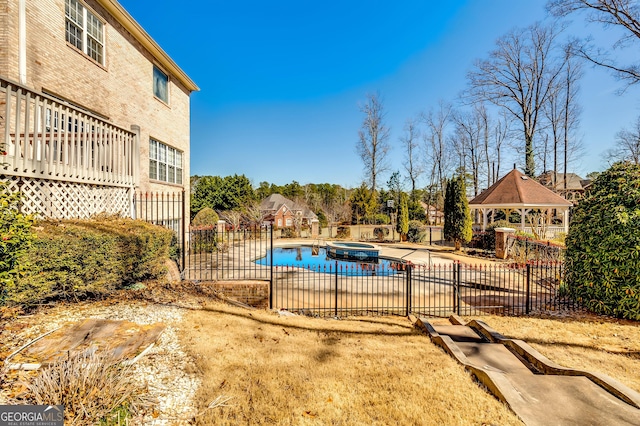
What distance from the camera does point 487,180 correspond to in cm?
3456

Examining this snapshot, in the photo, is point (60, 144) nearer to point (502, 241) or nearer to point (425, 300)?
point (425, 300)

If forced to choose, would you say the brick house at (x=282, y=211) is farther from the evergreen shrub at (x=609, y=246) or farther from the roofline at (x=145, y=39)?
the evergreen shrub at (x=609, y=246)

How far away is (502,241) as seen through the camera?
1473cm

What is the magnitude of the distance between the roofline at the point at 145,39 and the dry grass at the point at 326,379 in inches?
423

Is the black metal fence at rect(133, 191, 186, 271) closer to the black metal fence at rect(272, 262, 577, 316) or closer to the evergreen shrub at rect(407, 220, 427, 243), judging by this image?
the black metal fence at rect(272, 262, 577, 316)

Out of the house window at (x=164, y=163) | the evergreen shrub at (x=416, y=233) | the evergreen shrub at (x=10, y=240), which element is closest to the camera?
the evergreen shrub at (x=10, y=240)

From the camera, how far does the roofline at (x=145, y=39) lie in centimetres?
937

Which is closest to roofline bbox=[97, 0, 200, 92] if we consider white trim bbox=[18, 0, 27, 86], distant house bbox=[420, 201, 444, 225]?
white trim bbox=[18, 0, 27, 86]

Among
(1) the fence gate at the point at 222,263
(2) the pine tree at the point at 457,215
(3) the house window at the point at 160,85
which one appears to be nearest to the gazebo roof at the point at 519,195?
(2) the pine tree at the point at 457,215

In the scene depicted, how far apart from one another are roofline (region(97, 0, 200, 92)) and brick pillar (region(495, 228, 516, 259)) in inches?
717

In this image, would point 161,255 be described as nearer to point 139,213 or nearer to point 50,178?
point 50,178

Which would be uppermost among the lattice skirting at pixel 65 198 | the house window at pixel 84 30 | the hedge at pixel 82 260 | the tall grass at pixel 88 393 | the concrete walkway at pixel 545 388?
the house window at pixel 84 30

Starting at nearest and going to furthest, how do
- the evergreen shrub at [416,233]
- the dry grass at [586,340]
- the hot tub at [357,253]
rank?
the dry grass at [586,340] → the hot tub at [357,253] → the evergreen shrub at [416,233]

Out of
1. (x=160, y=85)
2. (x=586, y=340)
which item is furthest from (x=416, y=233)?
(x=160, y=85)
